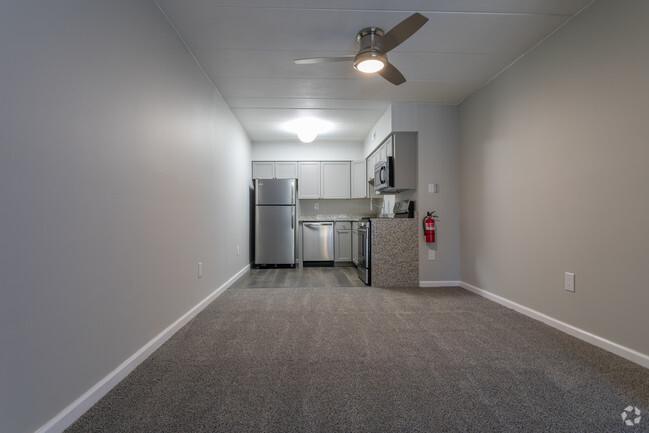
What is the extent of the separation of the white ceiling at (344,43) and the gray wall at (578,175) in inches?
12.5

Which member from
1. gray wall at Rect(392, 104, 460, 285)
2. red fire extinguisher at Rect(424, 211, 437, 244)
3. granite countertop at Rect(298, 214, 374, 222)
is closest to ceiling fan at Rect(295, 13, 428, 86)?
gray wall at Rect(392, 104, 460, 285)

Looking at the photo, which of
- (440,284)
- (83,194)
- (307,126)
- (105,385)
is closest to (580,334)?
(440,284)

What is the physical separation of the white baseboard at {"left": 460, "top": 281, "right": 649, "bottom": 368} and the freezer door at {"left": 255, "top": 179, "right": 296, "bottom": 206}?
136 inches

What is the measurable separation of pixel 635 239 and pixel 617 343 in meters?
0.65

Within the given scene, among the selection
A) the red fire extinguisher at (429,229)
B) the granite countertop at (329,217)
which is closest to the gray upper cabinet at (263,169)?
the granite countertop at (329,217)

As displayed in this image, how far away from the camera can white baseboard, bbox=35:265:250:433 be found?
47.8 inches

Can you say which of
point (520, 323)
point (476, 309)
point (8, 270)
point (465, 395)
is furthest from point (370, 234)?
point (8, 270)

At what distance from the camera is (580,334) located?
7.20 ft

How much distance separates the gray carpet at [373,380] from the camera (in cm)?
130

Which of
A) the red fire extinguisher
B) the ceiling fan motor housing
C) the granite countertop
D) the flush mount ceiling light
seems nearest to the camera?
the ceiling fan motor housing

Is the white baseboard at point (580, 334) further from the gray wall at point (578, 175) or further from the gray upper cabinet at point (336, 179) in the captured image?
the gray upper cabinet at point (336, 179)

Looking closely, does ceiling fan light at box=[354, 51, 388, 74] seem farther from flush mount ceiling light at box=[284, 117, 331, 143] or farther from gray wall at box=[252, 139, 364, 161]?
gray wall at box=[252, 139, 364, 161]

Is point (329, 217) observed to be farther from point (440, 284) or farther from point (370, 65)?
point (370, 65)

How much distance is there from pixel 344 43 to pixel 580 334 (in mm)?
2779
